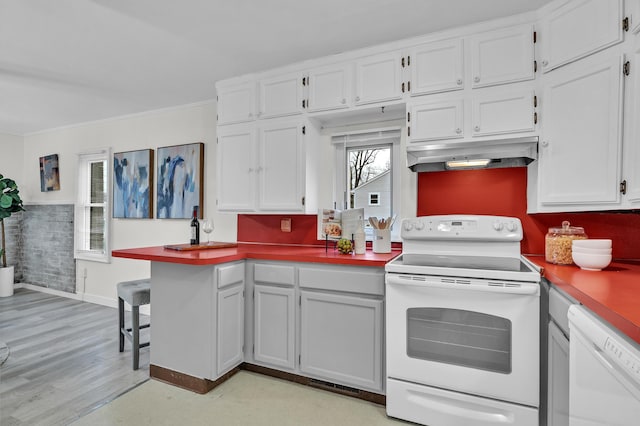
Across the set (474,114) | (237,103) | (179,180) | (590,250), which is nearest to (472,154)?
(474,114)

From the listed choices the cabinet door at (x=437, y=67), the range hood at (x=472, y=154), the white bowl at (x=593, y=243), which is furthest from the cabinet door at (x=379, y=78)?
the white bowl at (x=593, y=243)

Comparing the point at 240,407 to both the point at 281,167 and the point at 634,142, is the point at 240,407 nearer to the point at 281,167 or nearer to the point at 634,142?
the point at 281,167

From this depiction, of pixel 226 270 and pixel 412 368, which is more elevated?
pixel 226 270

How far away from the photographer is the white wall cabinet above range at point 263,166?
270 cm

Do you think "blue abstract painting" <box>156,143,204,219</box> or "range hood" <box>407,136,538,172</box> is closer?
"range hood" <box>407,136,538,172</box>

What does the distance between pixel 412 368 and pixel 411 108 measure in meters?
1.71

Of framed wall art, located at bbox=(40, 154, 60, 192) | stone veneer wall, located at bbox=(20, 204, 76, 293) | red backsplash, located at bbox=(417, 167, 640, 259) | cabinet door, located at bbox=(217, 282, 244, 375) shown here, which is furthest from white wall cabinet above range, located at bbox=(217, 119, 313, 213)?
framed wall art, located at bbox=(40, 154, 60, 192)

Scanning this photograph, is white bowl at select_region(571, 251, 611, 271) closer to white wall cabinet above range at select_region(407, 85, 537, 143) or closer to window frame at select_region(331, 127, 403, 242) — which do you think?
white wall cabinet above range at select_region(407, 85, 537, 143)

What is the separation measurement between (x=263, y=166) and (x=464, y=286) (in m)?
1.85

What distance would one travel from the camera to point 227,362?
2.30 metres

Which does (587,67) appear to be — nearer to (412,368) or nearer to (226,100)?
(412,368)

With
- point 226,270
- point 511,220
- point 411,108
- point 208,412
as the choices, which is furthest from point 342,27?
point 208,412

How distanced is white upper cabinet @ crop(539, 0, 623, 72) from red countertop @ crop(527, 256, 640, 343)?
1.18m

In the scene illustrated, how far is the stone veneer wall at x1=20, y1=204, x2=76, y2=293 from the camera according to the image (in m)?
4.73
